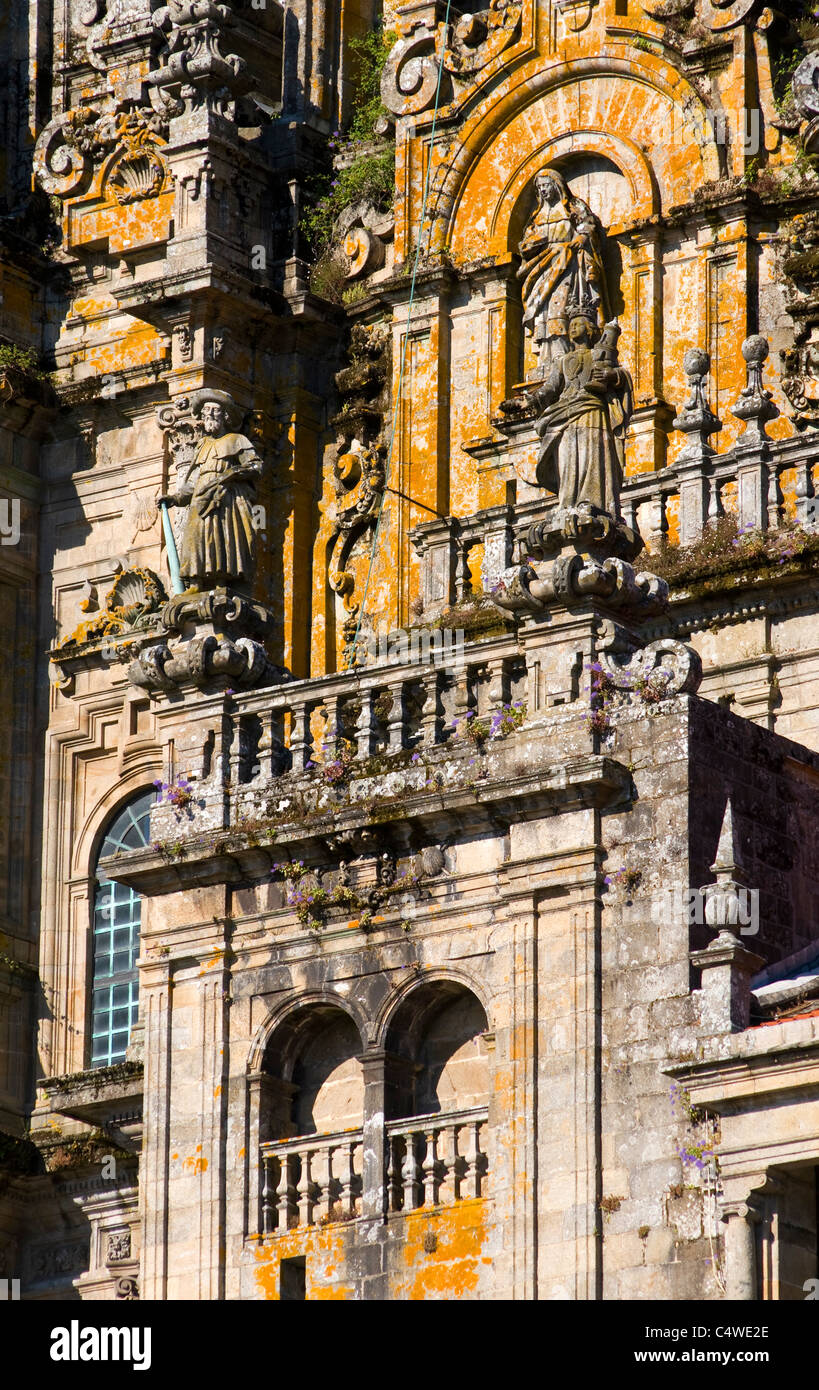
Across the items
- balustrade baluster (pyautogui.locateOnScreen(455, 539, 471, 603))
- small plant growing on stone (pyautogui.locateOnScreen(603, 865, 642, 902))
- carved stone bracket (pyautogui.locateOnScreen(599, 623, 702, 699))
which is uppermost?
balustrade baluster (pyautogui.locateOnScreen(455, 539, 471, 603))

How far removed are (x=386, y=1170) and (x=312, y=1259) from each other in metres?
0.90

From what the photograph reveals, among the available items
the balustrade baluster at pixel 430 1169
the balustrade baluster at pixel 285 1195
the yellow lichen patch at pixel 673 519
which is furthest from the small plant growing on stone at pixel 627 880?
the yellow lichen patch at pixel 673 519

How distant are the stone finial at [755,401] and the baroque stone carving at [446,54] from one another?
557 cm

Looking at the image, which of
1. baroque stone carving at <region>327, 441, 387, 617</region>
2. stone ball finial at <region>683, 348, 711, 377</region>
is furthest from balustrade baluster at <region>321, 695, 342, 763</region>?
baroque stone carving at <region>327, 441, 387, 617</region>

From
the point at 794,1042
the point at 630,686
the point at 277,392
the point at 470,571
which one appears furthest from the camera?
the point at 277,392

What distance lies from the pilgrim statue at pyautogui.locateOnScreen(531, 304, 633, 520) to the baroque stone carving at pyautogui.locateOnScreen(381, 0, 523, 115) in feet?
29.1

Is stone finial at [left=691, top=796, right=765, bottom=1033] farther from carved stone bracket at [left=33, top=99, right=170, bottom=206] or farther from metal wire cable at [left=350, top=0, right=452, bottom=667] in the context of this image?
carved stone bracket at [left=33, top=99, right=170, bottom=206]

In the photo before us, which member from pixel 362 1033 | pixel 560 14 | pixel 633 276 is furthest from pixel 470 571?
pixel 362 1033

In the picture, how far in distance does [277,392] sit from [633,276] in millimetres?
5003

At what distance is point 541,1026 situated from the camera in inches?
1230

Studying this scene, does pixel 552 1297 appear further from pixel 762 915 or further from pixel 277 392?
pixel 277 392

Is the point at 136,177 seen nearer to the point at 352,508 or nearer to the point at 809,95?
the point at 352,508

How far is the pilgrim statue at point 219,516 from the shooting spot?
35.0 m

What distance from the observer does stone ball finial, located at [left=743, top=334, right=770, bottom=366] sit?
126 ft
